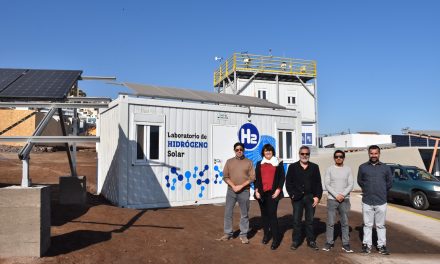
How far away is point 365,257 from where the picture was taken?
6465 mm

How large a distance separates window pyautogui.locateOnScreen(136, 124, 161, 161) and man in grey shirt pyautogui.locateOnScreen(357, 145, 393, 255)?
19.5 ft

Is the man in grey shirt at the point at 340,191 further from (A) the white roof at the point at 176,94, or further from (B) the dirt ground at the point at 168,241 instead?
(A) the white roof at the point at 176,94

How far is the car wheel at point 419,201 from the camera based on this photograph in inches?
551

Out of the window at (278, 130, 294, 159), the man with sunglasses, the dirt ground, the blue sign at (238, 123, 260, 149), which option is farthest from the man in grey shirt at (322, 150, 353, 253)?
the window at (278, 130, 294, 159)

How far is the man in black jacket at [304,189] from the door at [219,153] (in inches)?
208

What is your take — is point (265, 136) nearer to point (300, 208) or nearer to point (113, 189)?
point (113, 189)

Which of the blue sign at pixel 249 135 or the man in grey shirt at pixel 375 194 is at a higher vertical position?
the blue sign at pixel 249 135

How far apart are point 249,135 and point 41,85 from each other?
683cm

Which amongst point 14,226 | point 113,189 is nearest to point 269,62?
point 113,189

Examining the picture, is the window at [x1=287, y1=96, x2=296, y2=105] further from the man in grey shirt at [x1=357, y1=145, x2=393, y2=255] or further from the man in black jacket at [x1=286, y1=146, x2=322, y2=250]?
the man in black jacket at [x1=286, y1=146, x2=322, y2=250]

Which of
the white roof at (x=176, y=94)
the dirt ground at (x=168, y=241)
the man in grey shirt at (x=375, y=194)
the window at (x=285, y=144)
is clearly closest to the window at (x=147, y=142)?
the white roof at (x=176, y=94)

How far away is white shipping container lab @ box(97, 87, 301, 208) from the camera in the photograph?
10.3 m

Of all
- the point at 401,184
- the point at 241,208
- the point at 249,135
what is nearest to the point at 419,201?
the point at 401,184

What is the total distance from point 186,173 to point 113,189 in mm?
2159
